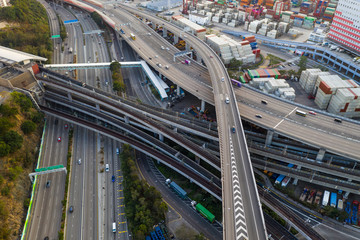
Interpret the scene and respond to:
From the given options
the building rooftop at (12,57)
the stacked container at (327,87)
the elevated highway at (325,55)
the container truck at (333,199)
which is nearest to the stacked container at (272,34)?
the elevated highway at (325,55)

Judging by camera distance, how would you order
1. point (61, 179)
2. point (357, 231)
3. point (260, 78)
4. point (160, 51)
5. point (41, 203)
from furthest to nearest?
point (160, 51) < point (260, 78) < point (61, 179) < point (41, 203) < point (357, 231)

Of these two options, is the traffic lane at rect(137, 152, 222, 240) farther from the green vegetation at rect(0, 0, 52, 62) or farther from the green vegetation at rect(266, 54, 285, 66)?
the green vegetation at rect(266, 54, 285, 66)

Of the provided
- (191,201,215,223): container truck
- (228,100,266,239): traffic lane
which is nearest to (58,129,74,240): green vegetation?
(191,201,215,223): container truck

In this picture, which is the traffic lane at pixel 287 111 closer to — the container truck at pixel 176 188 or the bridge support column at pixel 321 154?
the bridge support column at pixel 321 154

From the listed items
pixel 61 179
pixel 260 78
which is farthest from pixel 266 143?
pixel 61 179

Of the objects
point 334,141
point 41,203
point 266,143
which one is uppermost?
point 334,141

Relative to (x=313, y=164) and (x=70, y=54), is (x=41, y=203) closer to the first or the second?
(x=313, y=164)

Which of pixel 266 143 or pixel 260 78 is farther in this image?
pixel 260 78
